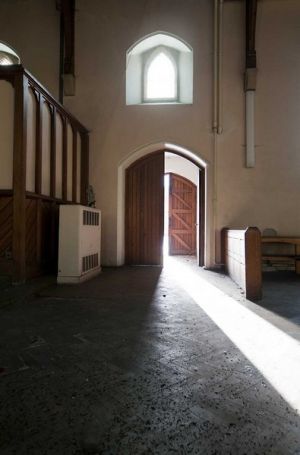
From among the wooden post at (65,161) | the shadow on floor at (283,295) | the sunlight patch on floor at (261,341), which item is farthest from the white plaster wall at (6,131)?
the shadow on floor at (283,295)

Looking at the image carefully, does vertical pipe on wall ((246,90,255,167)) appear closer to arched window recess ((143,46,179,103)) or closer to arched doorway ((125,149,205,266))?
arched doorway ((125,149,205,266))

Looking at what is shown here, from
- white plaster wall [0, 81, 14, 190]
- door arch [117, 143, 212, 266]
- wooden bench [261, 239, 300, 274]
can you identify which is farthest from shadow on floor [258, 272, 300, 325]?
white plaster wall [0, 81, 14, 190]

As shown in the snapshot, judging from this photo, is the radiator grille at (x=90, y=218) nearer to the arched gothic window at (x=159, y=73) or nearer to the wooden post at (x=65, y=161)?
the wooden post at (x=65, y=161)

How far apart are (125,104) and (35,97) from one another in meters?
2.31

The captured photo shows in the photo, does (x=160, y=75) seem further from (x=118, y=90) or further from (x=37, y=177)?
(x=37, y=177)

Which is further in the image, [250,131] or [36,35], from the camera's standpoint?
[36,35]

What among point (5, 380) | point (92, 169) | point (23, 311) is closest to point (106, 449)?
point (5, 380)

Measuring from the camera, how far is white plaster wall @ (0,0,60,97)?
6.45 meters

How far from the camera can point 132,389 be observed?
61.0 inches

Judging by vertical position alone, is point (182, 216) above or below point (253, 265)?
above

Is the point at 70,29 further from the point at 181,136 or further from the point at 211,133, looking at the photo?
the point at 211,133

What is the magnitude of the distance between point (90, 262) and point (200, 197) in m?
2.95

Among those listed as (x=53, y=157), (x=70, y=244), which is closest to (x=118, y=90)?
(x=53, y=157)

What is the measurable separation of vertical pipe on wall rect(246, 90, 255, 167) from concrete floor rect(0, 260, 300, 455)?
3844 mm
